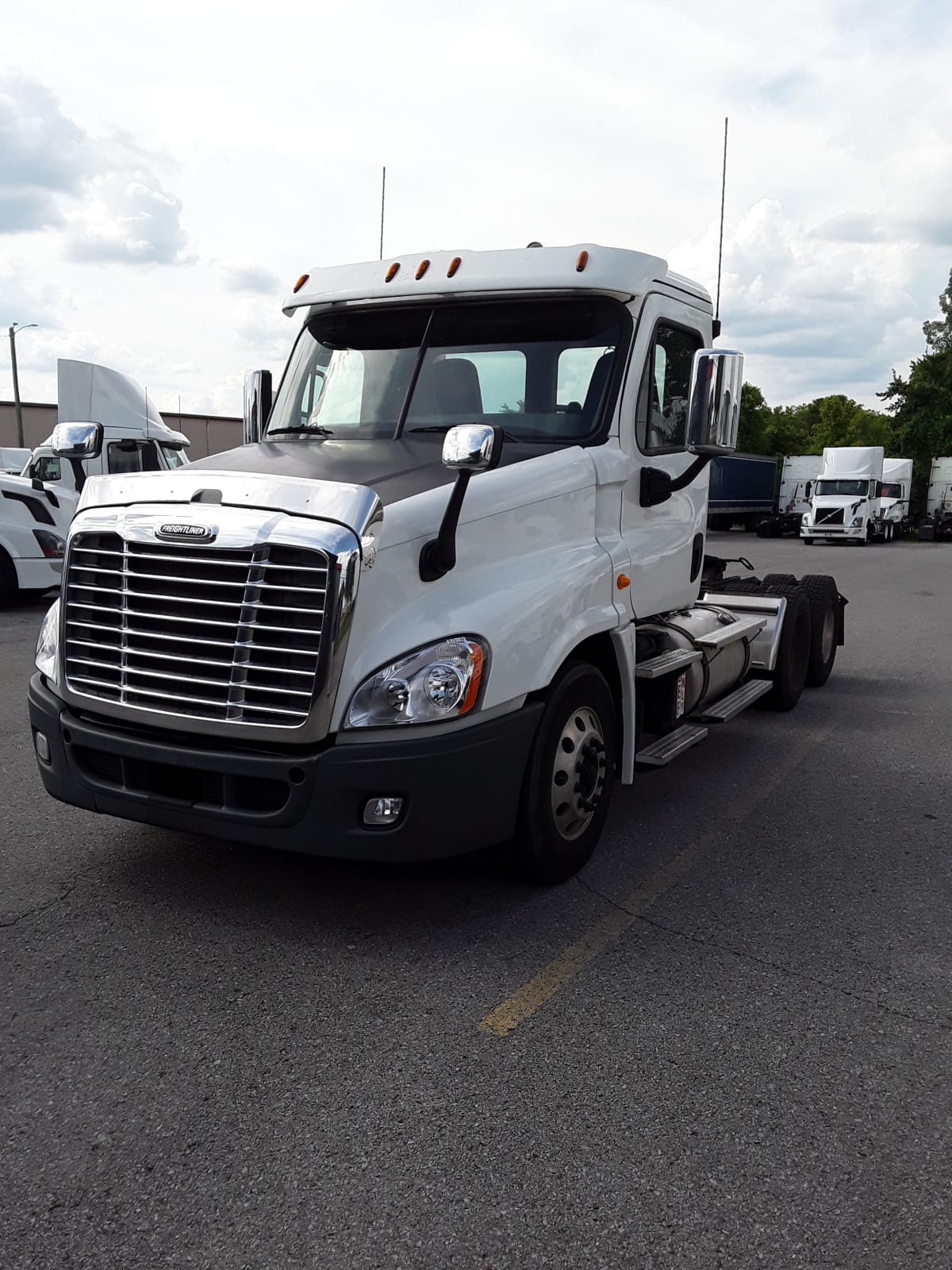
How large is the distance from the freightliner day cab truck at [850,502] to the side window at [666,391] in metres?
33.5

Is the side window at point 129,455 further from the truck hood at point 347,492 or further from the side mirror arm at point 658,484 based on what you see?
the truck hood at point 347,492

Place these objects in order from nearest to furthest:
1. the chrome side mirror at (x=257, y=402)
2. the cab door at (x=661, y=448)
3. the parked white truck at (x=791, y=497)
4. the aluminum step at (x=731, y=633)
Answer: the cab door at (x=661, y=448)
the chrome side mirror at (x=257, y=402)
the aluminum step at (x=731, y=633)
the parked white truck at (x=791, y=497)

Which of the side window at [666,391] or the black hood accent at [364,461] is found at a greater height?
the side window at [666,391]

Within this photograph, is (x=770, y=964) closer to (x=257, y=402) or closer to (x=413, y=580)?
(x=413, y=580)

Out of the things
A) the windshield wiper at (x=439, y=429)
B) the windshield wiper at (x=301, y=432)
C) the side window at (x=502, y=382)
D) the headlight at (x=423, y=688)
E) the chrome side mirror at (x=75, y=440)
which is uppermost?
the side window at (x=502, y=382)

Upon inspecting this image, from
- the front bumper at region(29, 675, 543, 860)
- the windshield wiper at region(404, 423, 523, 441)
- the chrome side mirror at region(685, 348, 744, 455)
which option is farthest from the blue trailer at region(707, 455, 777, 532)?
the front bumper at region(29, 675, 543, 860)

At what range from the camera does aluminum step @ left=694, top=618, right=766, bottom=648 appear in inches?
253

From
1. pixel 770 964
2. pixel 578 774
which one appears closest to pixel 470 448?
pixel 578 774

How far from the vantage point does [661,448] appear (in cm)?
535

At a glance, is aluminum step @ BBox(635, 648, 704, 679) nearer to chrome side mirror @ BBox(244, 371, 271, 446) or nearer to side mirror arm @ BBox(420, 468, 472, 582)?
side mirror arm @ BBox(420, 468, 472, 582)

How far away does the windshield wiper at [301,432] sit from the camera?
513cm

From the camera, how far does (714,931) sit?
4.21 meters

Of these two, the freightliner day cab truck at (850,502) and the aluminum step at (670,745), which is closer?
the aluminum step at (670,745)

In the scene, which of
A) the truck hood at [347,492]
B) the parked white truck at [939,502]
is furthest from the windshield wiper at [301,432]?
the parked white truck at [939,502]
